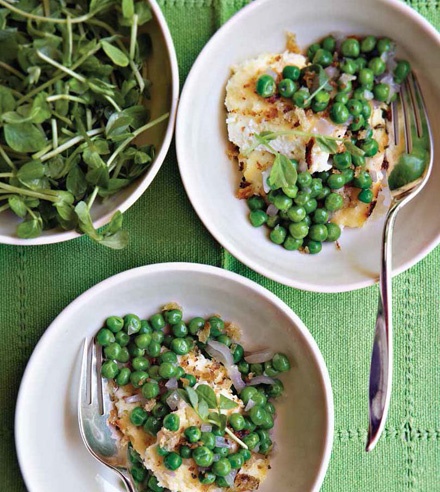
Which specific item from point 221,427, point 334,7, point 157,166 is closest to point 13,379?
point 221,427

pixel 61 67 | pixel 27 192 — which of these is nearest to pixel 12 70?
pixel 61 67

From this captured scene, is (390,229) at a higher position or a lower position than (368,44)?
lower

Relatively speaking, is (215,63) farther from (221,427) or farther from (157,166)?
(221,427)

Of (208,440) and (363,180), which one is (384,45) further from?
(208,440)

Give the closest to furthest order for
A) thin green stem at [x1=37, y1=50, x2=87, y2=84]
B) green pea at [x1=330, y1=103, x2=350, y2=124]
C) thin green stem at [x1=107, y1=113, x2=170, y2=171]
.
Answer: thin green stem at [x1=37, y1=50, x2=87, y2=84]
thin green stem at [x1=107, y1=113, x2=170, y2=171]
green pea at [x1=330, y1=103, x2=350, y2=124]

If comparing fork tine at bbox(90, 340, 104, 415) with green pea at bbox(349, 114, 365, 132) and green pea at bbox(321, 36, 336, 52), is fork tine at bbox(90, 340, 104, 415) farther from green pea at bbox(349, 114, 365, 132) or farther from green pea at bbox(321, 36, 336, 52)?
green pea at bbox(321, 36, 336, 52)

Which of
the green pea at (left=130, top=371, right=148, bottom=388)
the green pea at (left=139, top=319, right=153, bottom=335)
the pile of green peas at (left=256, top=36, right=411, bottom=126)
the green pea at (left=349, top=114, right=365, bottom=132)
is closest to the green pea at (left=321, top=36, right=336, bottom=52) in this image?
the pile of green peas at (left=256, top=36, right=411, bottom=126)
